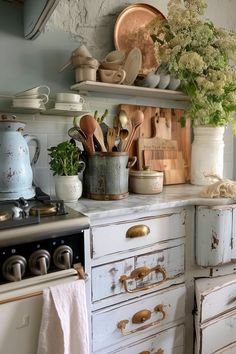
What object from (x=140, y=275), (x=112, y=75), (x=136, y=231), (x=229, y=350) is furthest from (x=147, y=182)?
(x=229, y=350)

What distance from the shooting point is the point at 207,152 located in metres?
1.64

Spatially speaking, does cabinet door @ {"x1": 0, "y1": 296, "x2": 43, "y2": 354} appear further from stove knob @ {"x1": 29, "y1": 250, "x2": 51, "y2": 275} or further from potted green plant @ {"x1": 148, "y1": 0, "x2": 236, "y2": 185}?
potted green plant @ {"x1": 148, "y1": 0, "x2": 236, "y2": 185}

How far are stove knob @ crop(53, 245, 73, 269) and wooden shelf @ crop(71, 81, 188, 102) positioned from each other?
0.75 metres

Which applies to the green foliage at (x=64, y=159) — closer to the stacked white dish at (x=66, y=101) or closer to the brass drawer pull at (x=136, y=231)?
the stacked white dish at (x=66, y=101)

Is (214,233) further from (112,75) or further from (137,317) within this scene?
(112,75)

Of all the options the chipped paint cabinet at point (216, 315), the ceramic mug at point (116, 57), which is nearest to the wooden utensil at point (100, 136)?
the ceramic mug at point (116, 57)

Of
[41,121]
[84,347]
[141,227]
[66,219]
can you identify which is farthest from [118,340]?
[41,121]

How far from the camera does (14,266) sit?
2.68 ft

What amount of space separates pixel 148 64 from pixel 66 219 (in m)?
1.06

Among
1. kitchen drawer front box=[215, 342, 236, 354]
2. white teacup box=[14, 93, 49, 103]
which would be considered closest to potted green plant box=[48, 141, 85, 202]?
white teacup box=[14, 93, 49, 103]

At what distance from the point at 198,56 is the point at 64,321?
124 centimetres

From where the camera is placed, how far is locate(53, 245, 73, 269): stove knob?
0.90 meters

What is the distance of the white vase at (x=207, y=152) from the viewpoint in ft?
5.37

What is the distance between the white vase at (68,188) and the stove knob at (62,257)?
0.32 meters
